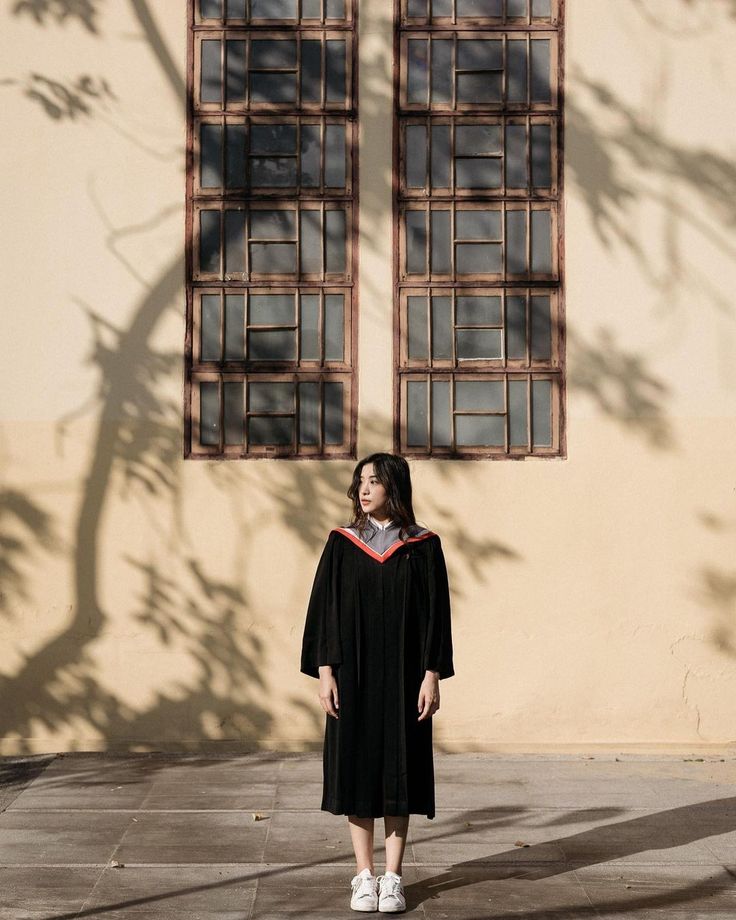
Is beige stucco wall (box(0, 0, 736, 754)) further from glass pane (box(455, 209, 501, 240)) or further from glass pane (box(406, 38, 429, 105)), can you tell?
glass pane (box(406, 38, 429, 105))

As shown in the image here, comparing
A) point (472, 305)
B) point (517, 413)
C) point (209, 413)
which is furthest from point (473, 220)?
point (209, 413)

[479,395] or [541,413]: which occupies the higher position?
[479,395]

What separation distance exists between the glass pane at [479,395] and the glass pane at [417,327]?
1.02 feet

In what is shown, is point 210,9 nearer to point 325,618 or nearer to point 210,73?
point 210,73

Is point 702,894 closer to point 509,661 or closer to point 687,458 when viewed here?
point 509,661

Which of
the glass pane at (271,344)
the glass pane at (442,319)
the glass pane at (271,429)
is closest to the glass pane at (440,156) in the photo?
the glass pane at (442,319)

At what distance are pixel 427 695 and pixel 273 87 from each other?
15.2 feet

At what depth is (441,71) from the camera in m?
8.46

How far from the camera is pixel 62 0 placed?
8.33 m

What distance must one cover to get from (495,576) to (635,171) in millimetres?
2701

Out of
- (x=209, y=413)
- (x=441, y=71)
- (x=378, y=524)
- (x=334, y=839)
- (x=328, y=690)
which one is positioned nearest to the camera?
(x=328, y=690)

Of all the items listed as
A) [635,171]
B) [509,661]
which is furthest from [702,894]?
[635,171]

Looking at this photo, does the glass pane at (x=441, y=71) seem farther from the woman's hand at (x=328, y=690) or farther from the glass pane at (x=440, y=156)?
the woman's hand at (x=328, y=690)

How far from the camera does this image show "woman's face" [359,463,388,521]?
5.42m
